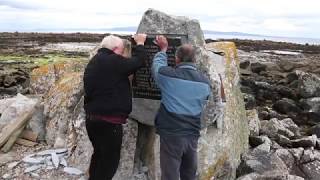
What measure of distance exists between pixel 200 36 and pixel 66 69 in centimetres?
489

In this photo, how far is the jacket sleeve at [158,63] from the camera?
7.18m

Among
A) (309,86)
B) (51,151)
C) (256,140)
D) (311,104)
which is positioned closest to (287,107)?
(311,104)

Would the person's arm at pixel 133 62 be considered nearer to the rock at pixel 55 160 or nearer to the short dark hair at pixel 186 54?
the short dark hair at pixel 186 54

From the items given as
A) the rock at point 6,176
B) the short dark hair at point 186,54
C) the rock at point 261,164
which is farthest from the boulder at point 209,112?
the rock at point 6,176

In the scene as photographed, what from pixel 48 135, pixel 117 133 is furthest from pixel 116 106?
pixel 48 135

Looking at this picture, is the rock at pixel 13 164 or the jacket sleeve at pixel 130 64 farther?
the rock at pixel 13 164

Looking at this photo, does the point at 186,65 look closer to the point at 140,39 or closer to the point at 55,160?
the point at 140,39

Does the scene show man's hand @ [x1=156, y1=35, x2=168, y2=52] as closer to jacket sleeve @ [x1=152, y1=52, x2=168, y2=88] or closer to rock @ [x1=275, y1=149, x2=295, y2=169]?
jacket sleeve @ [x1=152, y1=52, x2=168, y2=88]

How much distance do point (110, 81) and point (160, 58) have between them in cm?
76

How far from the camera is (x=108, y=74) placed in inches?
282

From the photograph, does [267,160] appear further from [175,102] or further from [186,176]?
[175,102]

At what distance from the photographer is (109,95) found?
720 centimetres

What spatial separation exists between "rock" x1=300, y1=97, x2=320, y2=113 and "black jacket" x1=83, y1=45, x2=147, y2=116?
46.3 feet

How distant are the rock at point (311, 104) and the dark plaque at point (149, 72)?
512 inches
